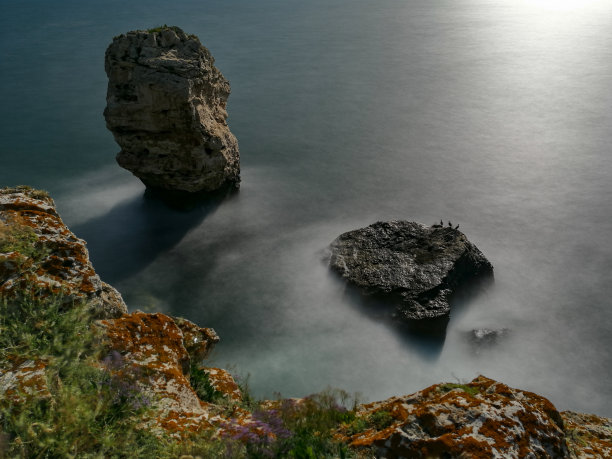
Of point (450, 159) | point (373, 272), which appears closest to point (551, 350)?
point (373, 272)

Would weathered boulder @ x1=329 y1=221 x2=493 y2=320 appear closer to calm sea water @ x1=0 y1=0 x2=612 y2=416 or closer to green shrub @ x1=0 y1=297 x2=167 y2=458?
calm sea water @ x1=0 y1=0 x2=612 y2=416

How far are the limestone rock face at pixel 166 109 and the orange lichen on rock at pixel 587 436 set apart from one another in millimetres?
9947

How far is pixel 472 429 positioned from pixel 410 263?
7.21 m

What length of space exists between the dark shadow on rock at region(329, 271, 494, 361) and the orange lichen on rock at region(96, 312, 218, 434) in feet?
19.3

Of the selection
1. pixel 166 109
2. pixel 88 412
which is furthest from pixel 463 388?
pixel 166 109

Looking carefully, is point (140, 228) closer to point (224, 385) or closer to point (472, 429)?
point (224, 385)

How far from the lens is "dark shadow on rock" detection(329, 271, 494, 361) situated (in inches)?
370

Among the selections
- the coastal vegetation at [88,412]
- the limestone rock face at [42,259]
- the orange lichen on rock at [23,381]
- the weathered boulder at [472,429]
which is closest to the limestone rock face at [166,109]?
the limestone rock face at [42,259]

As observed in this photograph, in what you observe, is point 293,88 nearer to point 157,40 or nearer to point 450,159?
point 450,159

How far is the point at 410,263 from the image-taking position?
10500mm

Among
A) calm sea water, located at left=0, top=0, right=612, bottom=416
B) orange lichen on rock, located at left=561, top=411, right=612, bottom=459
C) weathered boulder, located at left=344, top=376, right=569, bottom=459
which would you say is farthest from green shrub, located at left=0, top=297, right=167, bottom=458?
calm sea water, located at left=0, top=0, right=612, bottom=416

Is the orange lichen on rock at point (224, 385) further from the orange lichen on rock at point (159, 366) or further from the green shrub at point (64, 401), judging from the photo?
the green shrub at point (64, 401)

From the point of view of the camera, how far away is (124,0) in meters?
42.4

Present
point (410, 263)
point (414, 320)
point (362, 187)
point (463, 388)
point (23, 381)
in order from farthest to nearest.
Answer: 1. point (362, 187)
2. point (410, 263)
3. point (414, 320)
4. point (463, 388)
5. point (23, 381)
